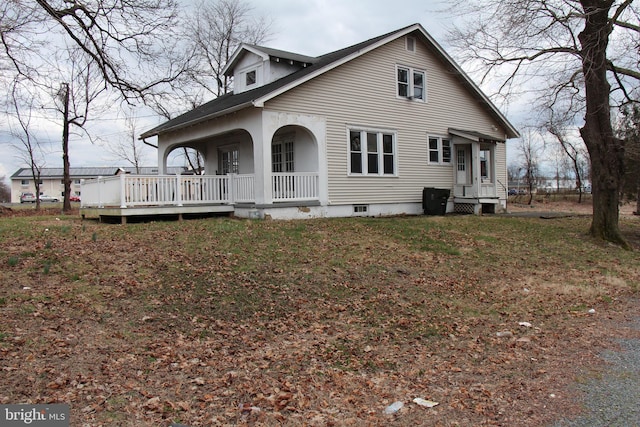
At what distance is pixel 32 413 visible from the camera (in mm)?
3695

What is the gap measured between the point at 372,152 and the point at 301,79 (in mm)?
3954

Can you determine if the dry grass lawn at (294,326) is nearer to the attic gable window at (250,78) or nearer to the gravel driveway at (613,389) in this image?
the gravel driveway at (613,389)

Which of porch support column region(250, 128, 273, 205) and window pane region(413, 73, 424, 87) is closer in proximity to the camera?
porch support column region(250, 128, 273, 205)

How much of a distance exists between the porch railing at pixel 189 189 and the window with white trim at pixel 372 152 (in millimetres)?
1939

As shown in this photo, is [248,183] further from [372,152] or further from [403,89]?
[403,89]

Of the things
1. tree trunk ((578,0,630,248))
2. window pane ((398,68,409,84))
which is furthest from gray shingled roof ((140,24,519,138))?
tree trunk ((578,0,630,248))

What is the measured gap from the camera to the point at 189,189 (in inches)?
573

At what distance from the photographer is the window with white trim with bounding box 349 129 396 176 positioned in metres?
16.2

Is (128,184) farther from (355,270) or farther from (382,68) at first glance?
(382,68)

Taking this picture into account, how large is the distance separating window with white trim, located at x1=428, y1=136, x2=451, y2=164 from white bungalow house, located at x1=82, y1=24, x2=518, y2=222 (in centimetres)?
4

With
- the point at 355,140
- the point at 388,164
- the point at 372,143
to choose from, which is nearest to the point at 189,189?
the point at 355,140

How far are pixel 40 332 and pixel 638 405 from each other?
601cm

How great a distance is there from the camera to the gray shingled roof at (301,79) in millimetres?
14734

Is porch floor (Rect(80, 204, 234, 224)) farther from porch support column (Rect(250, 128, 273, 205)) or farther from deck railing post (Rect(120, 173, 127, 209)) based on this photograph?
porch support column (Rect(250, 128, 273, 205))
